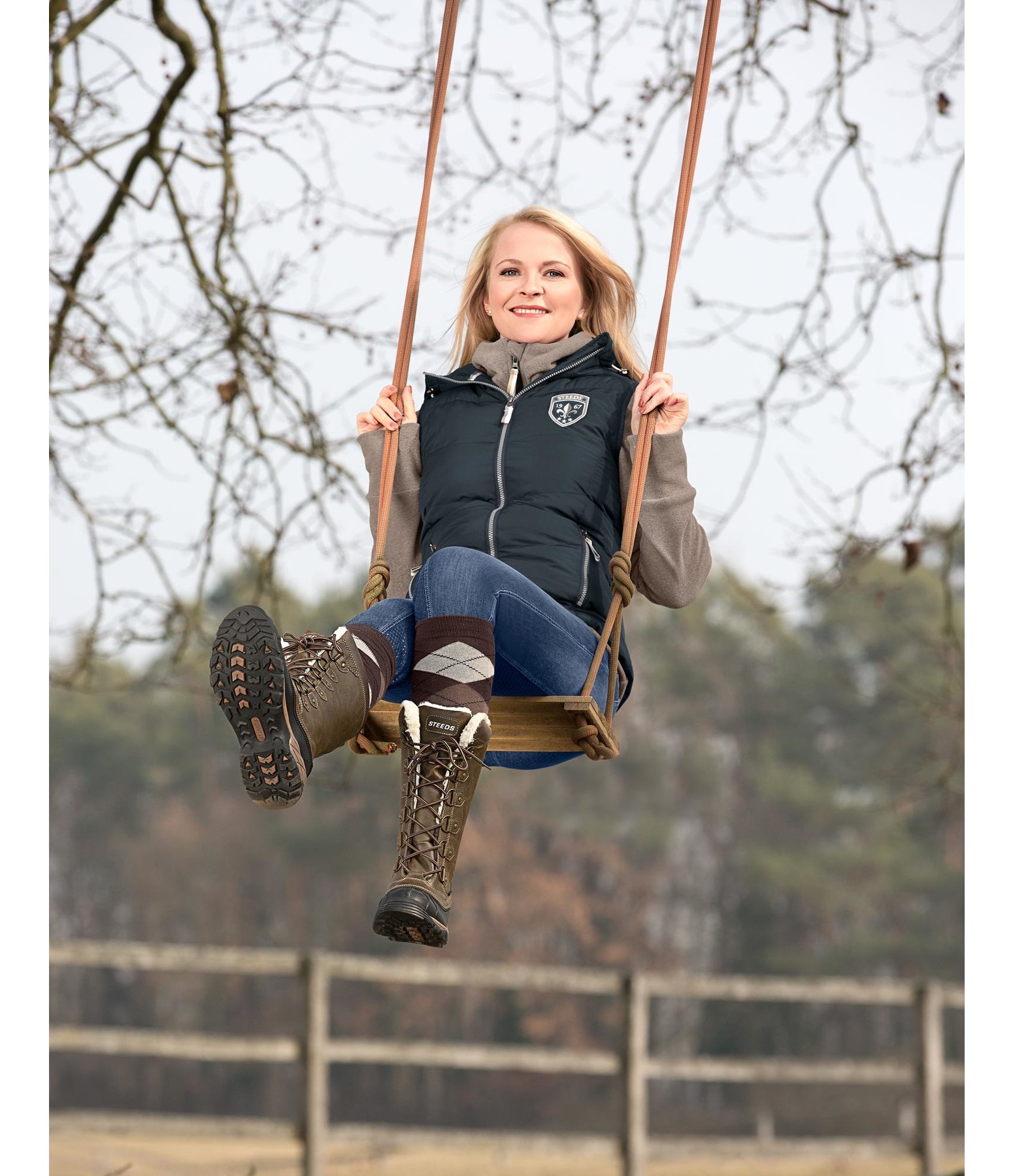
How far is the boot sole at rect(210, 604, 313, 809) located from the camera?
1.92 m

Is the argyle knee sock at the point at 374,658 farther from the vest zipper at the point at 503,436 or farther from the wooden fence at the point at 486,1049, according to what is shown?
the wooden fence at the point at 486,1049

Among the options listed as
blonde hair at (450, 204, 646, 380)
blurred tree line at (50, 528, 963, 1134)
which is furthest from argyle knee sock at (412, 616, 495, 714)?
blurred tree line at (50, 528, 963, 1134)

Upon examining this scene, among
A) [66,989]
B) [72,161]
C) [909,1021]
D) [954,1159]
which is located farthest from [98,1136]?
[909,1021]

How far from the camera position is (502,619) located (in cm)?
220

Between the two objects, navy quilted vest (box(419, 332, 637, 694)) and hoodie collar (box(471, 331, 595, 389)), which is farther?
hoodie collar (box(471, 331, 595, 389))

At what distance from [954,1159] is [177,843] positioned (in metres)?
10.5

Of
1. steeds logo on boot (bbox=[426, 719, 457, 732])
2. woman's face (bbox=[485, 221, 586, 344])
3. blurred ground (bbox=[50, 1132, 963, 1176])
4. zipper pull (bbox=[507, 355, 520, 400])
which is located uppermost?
woman's face (bbox=[485, 221, 586, 344])

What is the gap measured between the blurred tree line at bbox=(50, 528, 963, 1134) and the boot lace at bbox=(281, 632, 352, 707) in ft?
52.2

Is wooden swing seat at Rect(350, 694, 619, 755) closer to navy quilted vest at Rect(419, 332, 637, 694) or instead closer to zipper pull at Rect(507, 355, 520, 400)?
navy quilted vest at Rect(419, 332, 637, 694)

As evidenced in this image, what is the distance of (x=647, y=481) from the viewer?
7.96 feet

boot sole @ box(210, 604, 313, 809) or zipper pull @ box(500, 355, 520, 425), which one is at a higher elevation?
zipper pull @ box(500, 355, 520, 425)

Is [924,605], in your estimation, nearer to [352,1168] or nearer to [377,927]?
[352,1168]

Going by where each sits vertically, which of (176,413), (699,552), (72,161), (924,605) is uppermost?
(924,605)

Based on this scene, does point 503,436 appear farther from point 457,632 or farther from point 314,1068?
point 314,1068
